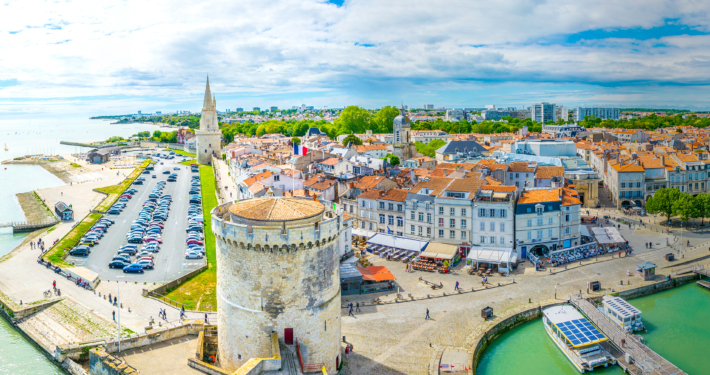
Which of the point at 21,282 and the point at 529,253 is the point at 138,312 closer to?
the point at 21,282

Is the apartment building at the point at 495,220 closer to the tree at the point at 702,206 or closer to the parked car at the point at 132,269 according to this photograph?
the tree at the point at 702,206

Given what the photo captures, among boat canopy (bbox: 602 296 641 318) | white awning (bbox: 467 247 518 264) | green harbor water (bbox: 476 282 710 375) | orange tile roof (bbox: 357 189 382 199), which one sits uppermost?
orange tile roof (bbox: 357 189 382 199)

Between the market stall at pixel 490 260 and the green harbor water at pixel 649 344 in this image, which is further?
the market stall at pixel 490 260

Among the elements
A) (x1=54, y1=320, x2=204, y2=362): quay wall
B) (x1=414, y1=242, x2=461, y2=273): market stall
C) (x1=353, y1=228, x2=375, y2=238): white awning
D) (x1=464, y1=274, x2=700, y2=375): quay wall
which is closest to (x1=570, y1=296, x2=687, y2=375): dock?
(x1=464, y1=274, x2=700, y2=375): quay wall

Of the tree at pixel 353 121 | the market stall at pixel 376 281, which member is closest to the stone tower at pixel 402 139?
the tree at pixel 353 121

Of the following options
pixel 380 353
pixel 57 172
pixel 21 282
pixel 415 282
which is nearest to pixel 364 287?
pixel 415 282

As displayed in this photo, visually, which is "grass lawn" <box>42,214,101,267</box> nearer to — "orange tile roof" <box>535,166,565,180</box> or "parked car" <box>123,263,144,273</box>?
"parked car" <box>123,263,144,273</box>
